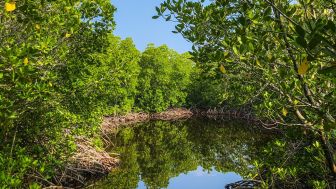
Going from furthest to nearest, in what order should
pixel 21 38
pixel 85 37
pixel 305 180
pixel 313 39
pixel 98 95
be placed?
pixel 98 95, pixel 85 37, pixel 305 180, pixel 21 38, pixel 313 39

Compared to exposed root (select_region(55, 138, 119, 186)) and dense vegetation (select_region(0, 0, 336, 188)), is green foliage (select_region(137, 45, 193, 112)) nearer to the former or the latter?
exposed root (select_region(55, 138, 119, 186))

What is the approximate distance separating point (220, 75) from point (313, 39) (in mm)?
3826

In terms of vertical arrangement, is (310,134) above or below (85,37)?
below

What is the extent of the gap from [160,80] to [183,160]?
32.4m

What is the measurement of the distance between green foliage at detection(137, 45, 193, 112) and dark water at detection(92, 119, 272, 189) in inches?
815

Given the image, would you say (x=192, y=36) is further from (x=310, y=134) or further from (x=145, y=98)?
(x=145, y=98)

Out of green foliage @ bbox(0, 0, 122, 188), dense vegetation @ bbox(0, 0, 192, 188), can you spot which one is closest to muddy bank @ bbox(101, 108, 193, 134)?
dense vegetation @ bbox(0, 0, 192, 188)

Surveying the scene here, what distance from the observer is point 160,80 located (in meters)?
51.1

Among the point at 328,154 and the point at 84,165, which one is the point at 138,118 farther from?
the point at 328,154

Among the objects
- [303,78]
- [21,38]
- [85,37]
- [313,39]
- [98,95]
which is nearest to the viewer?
[313,39]

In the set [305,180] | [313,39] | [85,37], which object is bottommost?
[305,180]

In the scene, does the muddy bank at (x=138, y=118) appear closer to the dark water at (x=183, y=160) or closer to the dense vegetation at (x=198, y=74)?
the dark water at (x=183, y=160)

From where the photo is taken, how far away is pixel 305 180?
8.62 m

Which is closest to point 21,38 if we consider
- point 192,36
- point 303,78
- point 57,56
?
point 57,56
